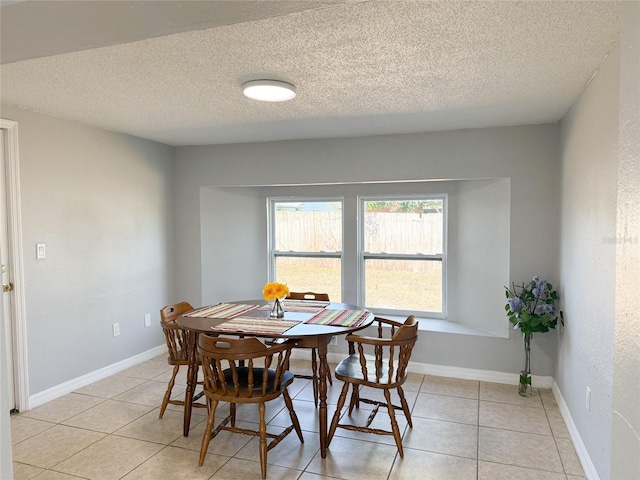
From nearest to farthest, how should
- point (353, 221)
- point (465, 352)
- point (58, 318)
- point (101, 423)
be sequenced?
point (101, 423)
point (58, 318)
point (465, 352)
point (353, 221)

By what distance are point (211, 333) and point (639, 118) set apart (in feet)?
7.87

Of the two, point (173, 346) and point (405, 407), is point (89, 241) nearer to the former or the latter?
point (173, 346)

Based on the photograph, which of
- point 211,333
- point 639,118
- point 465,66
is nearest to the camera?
point 639,118

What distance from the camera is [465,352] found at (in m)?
3.84

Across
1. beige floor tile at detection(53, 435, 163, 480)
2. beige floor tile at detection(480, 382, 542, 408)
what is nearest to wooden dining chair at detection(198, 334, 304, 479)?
beige floor tile at detection(53, 435, 163, 480)

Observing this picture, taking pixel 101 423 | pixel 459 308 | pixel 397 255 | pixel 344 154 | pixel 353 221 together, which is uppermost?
pixel 344 154

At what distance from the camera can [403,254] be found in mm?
4621

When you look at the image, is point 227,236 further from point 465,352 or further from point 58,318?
point 465,352

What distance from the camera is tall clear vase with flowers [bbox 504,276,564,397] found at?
3.23 metres

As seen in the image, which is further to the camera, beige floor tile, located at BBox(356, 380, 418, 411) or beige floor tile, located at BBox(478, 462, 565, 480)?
beige floor tile, located at BBox(356, 380, 418, 411)

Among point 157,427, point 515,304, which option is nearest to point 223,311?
point 157,427

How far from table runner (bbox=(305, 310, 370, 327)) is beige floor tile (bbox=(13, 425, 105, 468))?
160 centimetres

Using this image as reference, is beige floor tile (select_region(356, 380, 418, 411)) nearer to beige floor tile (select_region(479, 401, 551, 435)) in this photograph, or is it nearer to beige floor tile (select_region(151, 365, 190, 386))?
beige floor tile (select_region(479, 401, 551, 435))

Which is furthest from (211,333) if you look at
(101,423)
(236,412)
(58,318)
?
(58,318)
